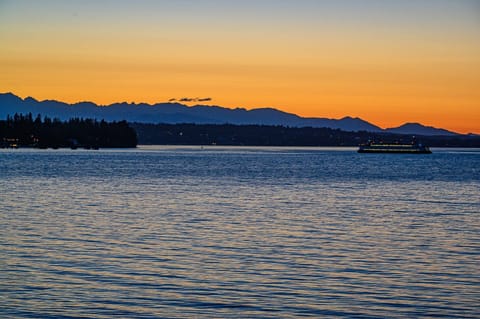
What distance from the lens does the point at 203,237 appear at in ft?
117

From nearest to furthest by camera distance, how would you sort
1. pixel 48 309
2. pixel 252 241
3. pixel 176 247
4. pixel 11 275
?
1. pixel 48 309
2. pixel 11 275
3. pixel 176 247
4. pixel 252 241

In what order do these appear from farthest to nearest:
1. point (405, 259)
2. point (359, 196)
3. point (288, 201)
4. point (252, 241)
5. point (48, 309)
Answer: point (359, 196) < point (288, 201) < point (252, 241) < point (405, 259) < point (48, 309)

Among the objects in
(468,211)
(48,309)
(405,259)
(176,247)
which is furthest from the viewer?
(468,211)

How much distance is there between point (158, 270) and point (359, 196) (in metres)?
42.1

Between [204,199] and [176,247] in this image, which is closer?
[176,247]

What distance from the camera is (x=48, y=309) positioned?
20906 millimetres

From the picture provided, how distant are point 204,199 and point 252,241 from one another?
87.9 ft

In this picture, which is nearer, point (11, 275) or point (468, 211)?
point (11, 275)

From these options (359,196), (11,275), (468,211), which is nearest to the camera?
(11,275)

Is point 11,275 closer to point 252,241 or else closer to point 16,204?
point 252,241

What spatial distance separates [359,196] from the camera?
66938 mm

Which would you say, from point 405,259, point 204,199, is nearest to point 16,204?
point 204,199

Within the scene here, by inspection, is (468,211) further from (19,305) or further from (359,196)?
(19,305)

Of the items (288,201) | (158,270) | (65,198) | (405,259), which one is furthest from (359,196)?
(158,270)
